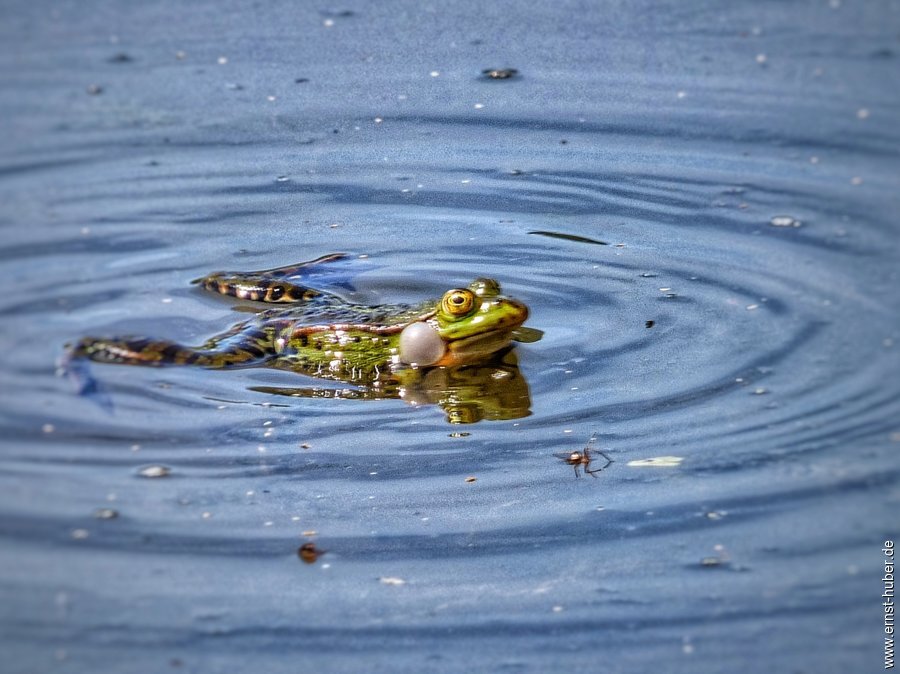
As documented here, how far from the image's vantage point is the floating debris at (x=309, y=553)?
4.84 metres

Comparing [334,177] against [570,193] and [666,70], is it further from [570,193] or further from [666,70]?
[666,70]

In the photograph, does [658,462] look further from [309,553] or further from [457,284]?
[457,284]

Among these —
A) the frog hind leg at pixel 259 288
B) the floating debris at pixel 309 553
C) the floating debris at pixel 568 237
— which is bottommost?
the floating debris at pixel 309 553

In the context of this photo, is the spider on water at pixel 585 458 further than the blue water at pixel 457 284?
Yes

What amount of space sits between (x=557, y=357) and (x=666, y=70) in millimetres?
3551

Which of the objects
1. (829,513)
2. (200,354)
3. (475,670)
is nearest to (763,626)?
(829,513)

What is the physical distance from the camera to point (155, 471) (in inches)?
210

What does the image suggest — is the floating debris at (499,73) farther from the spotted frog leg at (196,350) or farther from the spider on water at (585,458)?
the spider on water at (585,458)

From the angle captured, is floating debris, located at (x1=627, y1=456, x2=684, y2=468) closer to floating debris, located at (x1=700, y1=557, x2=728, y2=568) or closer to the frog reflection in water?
floating debris, located at (x1=700, y1=557, x2=728, y2=568)

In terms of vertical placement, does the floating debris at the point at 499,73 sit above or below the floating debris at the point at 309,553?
above

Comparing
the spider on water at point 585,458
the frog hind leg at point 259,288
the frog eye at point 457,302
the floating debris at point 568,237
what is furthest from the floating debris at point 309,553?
the floating debris at point 568,237

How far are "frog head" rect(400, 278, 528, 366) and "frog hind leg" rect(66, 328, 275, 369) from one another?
81 cm

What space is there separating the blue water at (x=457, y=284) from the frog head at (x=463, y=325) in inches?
10.7

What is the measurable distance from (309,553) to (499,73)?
5099mm
